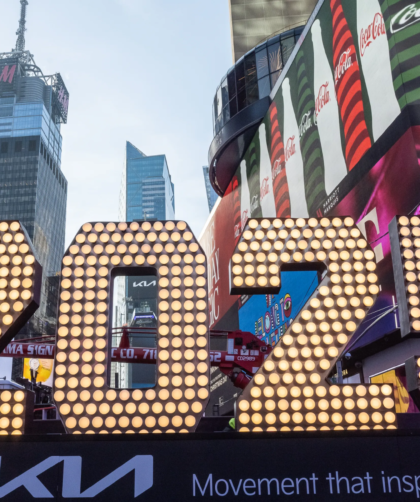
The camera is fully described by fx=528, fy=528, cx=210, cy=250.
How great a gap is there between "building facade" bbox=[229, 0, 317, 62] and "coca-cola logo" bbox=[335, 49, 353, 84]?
137 ft

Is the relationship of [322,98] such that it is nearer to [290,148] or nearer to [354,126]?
[354,126]

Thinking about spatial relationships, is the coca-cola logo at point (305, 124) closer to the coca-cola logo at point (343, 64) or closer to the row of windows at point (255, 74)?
the coca-cola logo at point (343, 64)

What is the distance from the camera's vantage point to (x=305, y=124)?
2320 cm

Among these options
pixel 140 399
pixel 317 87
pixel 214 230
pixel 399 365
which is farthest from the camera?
pixel 214 230

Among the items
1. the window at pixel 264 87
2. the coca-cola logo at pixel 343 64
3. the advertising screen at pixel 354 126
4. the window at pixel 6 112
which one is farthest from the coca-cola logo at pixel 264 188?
the window at pixel 6 112

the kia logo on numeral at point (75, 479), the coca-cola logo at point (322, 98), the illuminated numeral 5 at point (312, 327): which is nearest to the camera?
the kia logo on numeral at point (75, 479)

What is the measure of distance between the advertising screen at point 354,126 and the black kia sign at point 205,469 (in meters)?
11.1

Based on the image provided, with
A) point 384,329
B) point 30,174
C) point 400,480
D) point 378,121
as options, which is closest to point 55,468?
point 400,480

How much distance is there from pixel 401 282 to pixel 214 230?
35824 mm

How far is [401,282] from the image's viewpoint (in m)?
6.67

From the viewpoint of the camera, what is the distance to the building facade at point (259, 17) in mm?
58938

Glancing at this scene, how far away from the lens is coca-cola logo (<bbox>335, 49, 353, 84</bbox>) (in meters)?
18.9

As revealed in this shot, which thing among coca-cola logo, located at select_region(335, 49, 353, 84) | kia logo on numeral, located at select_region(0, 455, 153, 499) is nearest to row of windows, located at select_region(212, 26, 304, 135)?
coca-cola logo, located at select_region(335, 49, 353, 84)

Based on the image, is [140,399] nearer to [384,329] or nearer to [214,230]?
[384,329]
